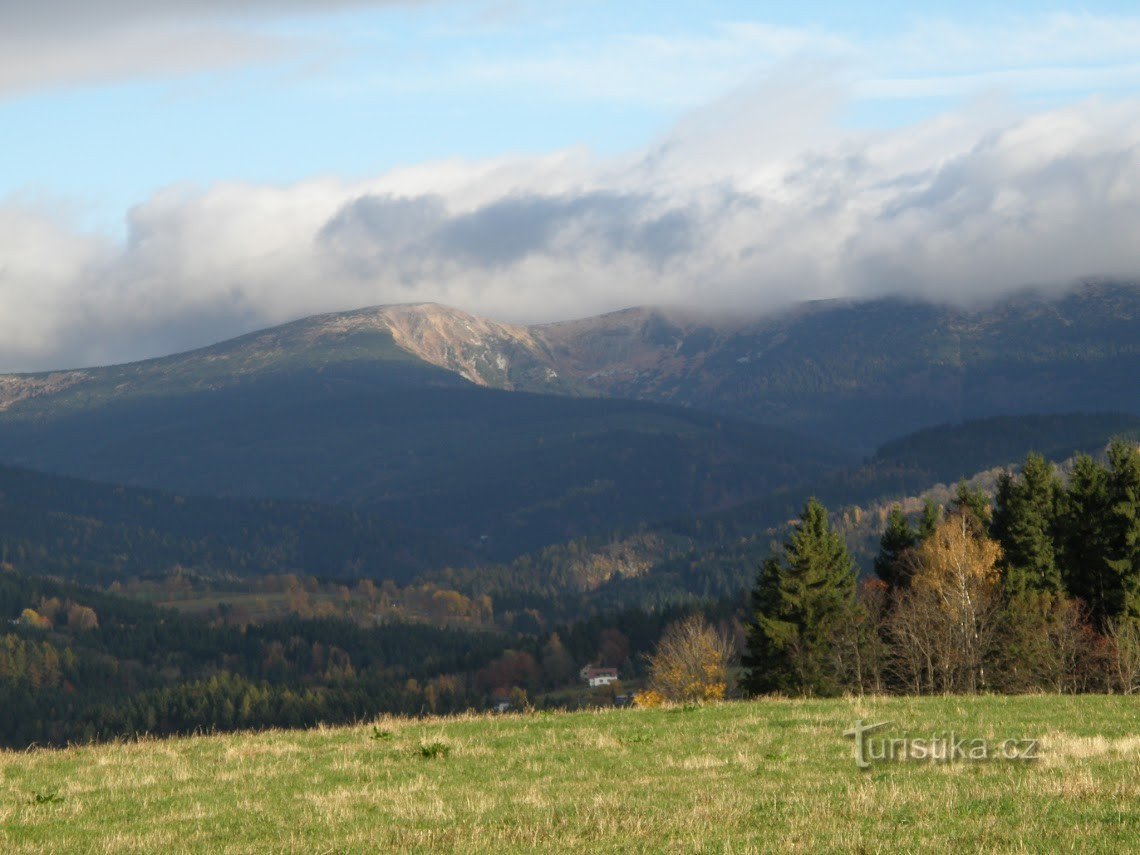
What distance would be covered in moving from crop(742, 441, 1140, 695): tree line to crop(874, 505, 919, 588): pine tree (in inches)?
6.6

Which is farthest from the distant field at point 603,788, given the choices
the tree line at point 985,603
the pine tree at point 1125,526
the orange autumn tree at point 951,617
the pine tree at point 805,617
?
the pine tree at point 805,617

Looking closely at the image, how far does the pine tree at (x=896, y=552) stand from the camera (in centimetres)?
9112

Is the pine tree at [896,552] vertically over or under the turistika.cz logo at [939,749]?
under

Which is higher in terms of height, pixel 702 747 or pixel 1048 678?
pixel 702 747

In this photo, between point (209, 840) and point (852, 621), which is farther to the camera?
point (852, 621)

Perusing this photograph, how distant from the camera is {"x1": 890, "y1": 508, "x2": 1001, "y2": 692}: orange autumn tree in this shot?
2862 inches

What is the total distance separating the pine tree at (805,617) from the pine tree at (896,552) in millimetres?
6178

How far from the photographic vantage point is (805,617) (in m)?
83.2

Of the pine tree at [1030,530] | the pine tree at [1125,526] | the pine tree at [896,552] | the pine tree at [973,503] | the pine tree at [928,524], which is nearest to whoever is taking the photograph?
the pine tree at [1125,526]

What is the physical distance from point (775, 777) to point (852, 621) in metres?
53.3

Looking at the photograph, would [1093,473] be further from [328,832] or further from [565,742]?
[328,832]

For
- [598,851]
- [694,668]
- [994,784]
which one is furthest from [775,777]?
[694,668]

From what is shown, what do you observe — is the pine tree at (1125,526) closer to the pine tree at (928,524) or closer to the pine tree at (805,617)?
the pine tree at (805,617)

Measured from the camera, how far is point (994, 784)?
24.6m
